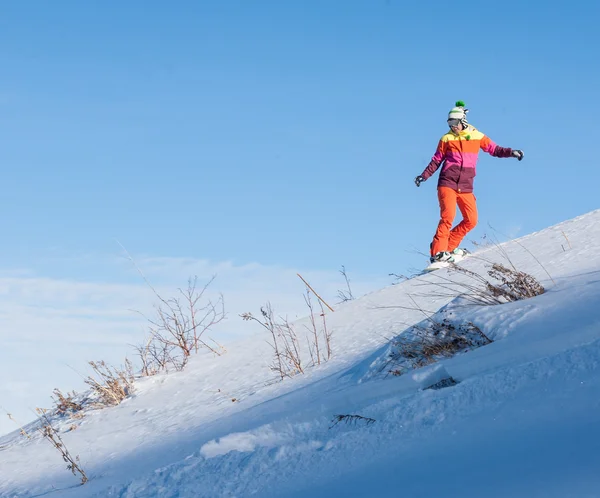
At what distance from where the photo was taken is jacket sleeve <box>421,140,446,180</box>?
7.73 meters

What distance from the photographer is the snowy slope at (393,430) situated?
5.74 ft

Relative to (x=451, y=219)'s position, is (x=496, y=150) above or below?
above

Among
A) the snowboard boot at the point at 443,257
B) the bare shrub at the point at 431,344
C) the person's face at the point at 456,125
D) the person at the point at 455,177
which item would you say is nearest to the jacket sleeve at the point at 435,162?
the person at the point at 455,177

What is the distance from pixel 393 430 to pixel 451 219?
18.3 feet

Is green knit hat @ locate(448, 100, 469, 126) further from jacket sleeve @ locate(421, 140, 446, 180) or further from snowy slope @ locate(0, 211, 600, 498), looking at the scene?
snowy slope @ locate(0, 211, 600, 498)

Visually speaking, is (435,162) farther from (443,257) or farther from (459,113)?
(443,257)

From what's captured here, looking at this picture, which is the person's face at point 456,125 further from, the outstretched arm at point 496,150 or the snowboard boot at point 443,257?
the snowboard boot at point 443,257

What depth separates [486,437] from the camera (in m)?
1.92

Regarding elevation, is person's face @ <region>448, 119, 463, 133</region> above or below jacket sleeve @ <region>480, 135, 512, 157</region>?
above

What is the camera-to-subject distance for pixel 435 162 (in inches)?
305

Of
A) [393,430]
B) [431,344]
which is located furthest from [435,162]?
[393,430]

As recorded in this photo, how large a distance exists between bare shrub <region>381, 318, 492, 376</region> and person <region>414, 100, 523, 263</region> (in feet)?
13.9

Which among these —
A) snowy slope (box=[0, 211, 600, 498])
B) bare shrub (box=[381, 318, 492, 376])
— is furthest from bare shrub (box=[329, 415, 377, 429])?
bare shrub (box=[381, 318, 492, 376])

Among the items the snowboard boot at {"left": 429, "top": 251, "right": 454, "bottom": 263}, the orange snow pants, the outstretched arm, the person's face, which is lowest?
the snowboard boot at {"left": 429, "top": 251, "right": 454, "bottom": 263}
